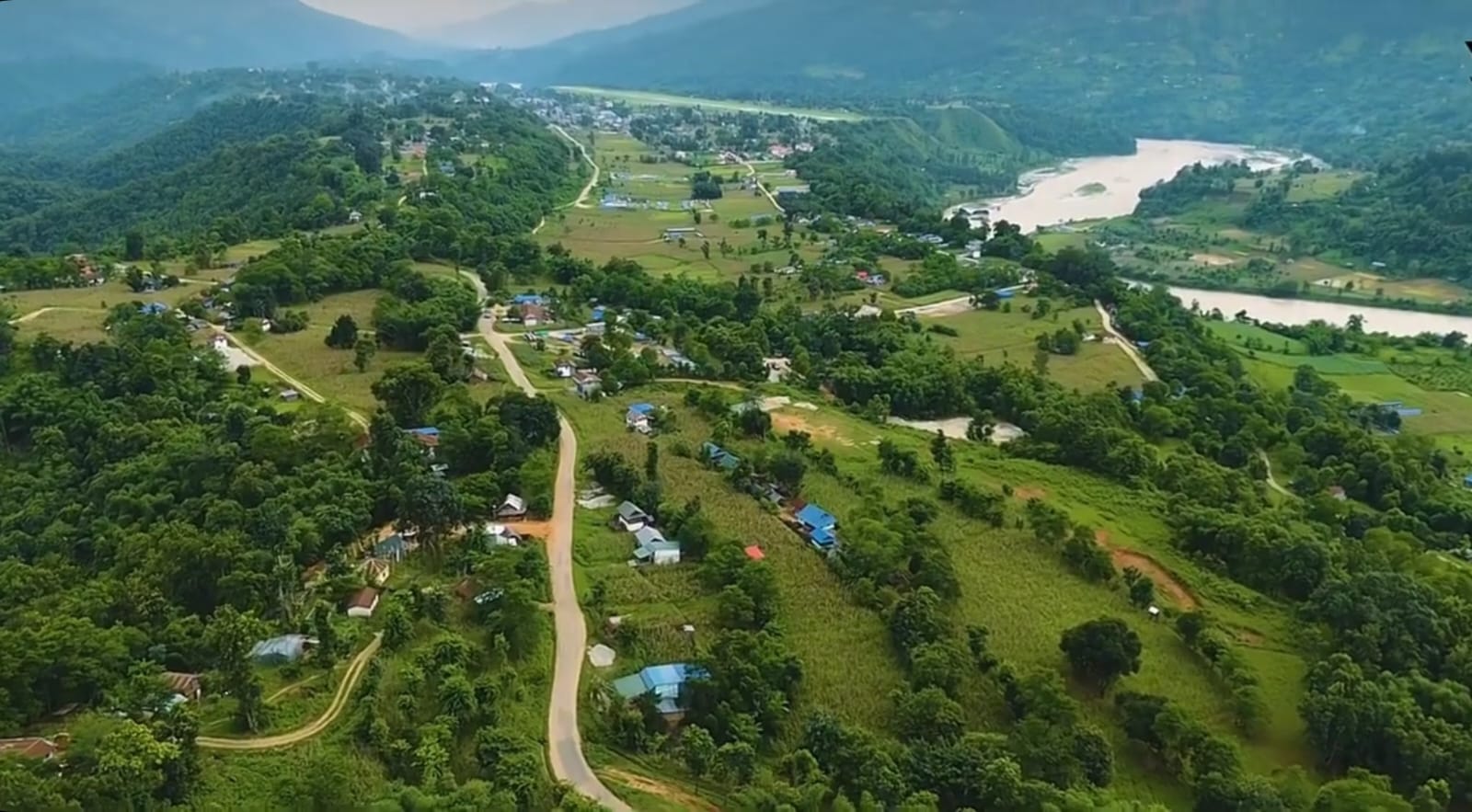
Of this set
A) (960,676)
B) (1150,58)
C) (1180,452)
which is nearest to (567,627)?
(960,676)

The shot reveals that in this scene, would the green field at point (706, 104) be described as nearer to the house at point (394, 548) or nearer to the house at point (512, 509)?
the house at point (512, 509)

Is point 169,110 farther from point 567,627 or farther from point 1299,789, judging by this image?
point 1299,789

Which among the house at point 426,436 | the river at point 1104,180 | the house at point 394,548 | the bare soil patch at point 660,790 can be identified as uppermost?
the river at point 1104,180

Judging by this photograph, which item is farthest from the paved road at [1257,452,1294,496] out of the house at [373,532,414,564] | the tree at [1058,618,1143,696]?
the house at [373,532,414,564]

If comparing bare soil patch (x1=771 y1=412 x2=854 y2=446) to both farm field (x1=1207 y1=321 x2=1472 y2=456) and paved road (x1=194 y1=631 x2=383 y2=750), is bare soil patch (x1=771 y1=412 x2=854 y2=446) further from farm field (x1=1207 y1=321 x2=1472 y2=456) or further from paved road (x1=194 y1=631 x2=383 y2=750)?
farm field (x1=1207 y1=321 x2=1472 y2=456)

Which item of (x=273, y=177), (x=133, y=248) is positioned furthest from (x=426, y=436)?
(x=273, y=177)

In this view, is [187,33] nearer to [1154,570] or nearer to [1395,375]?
[1395,375]

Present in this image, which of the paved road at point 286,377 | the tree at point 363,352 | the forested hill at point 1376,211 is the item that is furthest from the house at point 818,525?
the forested hill at point 1376,211
